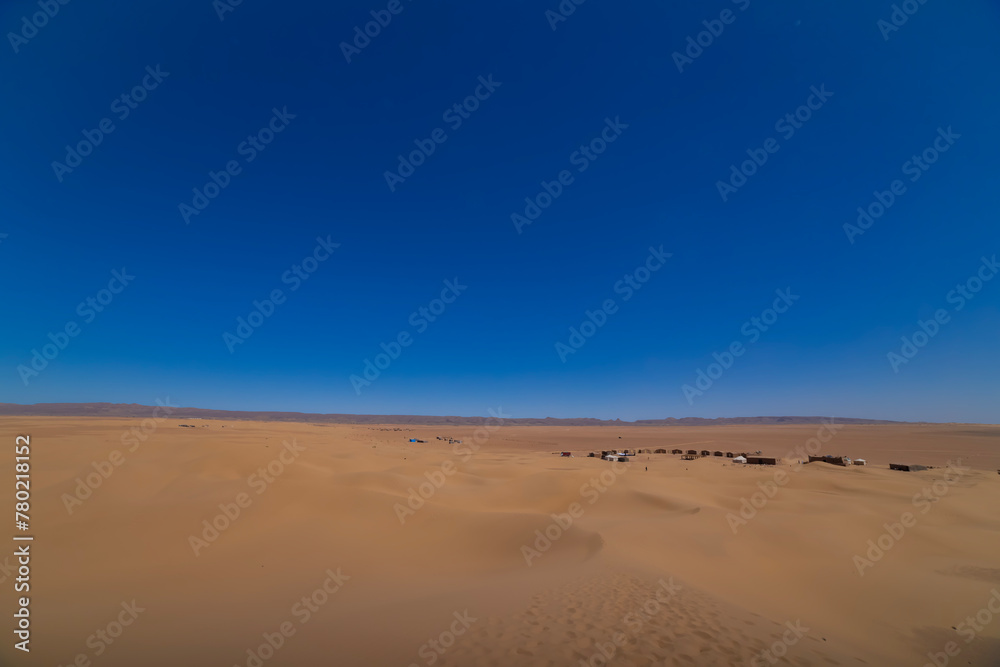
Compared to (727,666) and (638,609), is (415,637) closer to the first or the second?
(638,609)

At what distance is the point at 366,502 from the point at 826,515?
17936mm

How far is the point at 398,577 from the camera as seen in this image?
10.9 metres

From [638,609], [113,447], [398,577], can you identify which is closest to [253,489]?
[398,577]

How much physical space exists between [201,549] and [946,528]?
975 inches

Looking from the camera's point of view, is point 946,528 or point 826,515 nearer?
point 946,528

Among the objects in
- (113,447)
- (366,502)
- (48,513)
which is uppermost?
(113,447)

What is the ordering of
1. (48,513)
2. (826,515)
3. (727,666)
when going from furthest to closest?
(826,515) < (48,513) < (727,666)

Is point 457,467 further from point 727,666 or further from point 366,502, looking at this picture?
point 727,666

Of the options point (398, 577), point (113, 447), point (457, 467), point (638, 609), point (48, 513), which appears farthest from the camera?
point (457, 467)

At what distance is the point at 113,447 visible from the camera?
22.7m

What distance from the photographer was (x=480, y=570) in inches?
456

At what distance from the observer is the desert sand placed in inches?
278

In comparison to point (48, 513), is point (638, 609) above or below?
below

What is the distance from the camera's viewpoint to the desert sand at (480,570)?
7066 millimetres
